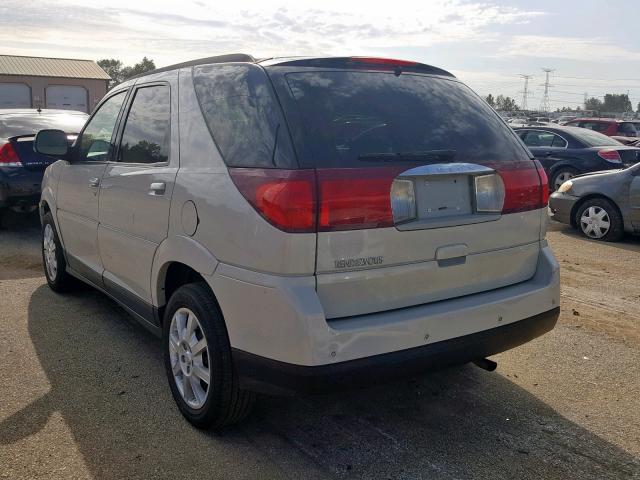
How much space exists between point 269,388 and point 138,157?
6.06 feet

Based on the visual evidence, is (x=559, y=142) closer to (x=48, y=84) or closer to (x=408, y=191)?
(x=408, y=191)

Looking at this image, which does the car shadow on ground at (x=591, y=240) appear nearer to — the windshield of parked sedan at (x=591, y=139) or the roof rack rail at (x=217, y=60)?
the windshield of parked sedan at (x=591, y=139)

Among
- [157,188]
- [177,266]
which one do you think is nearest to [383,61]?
[157,188]

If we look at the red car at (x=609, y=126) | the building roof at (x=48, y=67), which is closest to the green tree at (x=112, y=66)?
the building roof at (x=48, y=67)

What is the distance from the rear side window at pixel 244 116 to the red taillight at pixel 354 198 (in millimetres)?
188

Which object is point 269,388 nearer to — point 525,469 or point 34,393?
point 525,469

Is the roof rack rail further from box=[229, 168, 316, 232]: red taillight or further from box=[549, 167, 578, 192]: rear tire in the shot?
box=[549, 167, 578, 192]: rear tire

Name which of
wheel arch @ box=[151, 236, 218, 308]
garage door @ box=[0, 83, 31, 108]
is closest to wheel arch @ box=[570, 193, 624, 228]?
wheel arch @ box=[151, 236, 218, 308]

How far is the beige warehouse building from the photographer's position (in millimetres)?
42750

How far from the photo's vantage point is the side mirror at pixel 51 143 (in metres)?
4.88

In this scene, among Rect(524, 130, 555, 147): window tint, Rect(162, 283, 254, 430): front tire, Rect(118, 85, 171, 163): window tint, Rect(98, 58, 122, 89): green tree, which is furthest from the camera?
Rect(98, 58, 122, 89): green tree

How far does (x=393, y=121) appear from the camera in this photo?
3.09 m

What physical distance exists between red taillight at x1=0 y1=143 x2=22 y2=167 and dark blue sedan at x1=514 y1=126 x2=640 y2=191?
9.69 m

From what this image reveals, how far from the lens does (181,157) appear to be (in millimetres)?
3371
